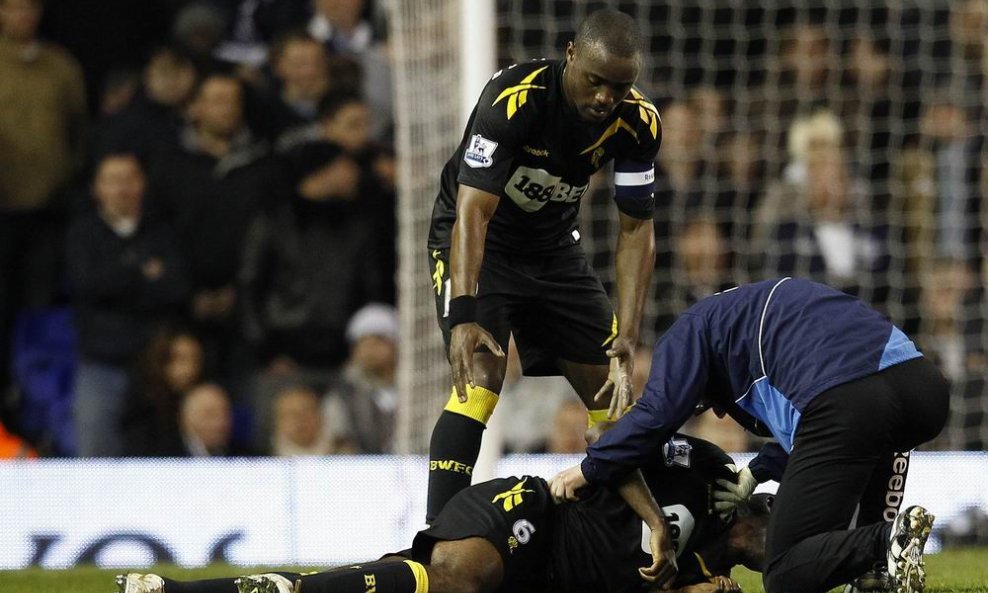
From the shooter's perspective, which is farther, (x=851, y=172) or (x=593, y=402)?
(x=851, y=172)

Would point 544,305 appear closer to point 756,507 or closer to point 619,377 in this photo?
point 619,377

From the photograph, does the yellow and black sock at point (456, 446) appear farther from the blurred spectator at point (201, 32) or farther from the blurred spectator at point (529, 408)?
the blurred spectator at point (201, 32)

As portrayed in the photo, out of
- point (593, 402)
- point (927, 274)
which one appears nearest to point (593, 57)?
point (593, 402)

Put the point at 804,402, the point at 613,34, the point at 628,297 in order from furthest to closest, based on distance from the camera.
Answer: the point at 628,297
the point at 613,34
the point at 804,402

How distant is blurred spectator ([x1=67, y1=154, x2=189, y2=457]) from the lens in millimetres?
10445

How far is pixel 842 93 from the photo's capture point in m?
10.9

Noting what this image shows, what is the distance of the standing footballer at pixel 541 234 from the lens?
5.68 m

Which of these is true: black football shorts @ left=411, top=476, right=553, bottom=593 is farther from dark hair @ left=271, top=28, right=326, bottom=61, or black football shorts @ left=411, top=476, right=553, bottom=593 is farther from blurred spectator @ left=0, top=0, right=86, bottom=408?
blurred spectator @ left=0, top=0, right=86, bottom=408

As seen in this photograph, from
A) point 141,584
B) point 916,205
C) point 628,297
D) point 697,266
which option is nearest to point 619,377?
point 628,297

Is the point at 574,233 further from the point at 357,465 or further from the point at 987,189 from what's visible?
the point at 987,189

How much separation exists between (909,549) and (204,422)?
6.67 meters

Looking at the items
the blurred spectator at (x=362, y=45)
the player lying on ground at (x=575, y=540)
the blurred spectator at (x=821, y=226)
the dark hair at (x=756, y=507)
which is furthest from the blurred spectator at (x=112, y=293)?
the dark hair at (x=756, y=507)

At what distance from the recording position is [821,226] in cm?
1017

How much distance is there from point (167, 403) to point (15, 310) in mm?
1352
